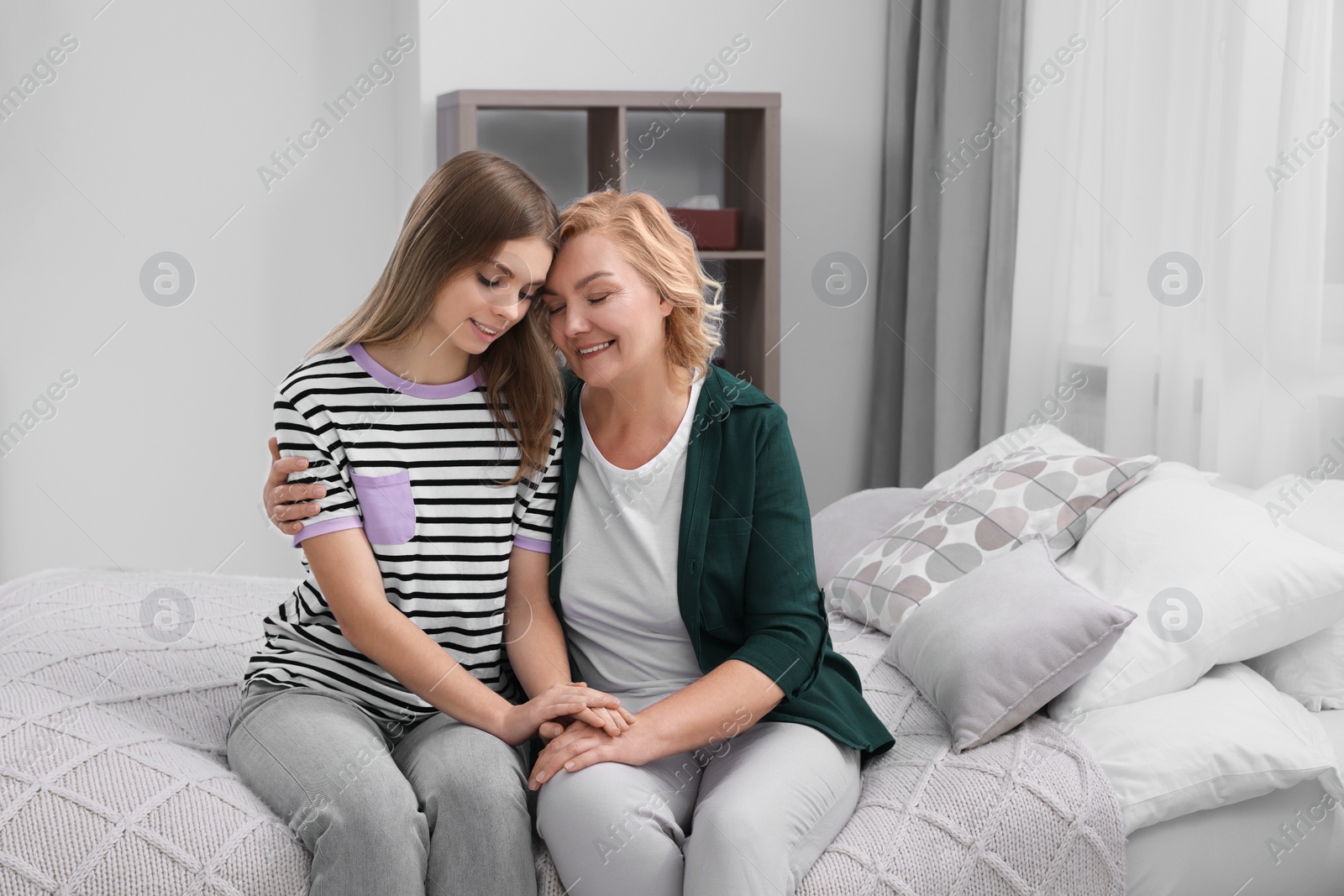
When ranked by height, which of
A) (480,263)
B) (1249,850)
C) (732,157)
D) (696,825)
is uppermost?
(732,157)

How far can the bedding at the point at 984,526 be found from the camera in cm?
188

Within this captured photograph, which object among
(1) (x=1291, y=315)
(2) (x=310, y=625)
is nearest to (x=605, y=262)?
(2) (x=310, y=625)

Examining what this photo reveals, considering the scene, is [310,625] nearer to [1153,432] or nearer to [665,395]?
[665,395]

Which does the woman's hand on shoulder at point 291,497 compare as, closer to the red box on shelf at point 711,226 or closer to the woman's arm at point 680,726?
the woman's arm at point 680,726

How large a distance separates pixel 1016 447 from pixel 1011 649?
2.41 ft

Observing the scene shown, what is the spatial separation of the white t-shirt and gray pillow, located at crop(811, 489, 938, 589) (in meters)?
0.70

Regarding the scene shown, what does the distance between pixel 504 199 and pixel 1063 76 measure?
165 cm

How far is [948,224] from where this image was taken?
2.85 metres

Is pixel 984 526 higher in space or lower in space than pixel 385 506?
lower

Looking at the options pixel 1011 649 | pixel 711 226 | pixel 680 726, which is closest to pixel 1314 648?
pixel 1011 649

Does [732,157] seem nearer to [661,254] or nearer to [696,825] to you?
[661,254]

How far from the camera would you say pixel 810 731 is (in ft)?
4.60

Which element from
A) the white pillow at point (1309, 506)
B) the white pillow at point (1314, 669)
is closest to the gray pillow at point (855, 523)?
the white pillow at point (1309, 506)

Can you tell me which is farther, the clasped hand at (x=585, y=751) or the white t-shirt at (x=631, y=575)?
the white t-shirt at (x=631, y=575)
